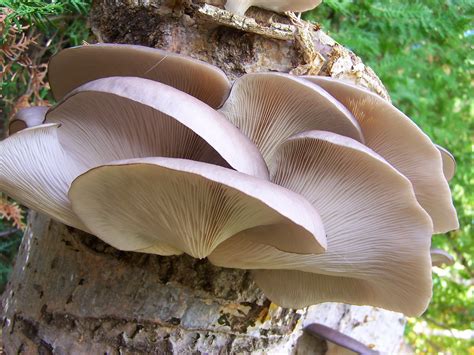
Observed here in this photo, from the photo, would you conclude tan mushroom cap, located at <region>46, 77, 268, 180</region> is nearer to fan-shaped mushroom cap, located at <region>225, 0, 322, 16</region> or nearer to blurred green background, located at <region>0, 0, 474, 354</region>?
fan-shaped mushroom cap, located at <region>225, 0, 322, 16</region>

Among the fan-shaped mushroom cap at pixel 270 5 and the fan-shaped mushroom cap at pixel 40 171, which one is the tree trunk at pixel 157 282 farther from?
the fan-shaped mushroom cap at pixel 40 171

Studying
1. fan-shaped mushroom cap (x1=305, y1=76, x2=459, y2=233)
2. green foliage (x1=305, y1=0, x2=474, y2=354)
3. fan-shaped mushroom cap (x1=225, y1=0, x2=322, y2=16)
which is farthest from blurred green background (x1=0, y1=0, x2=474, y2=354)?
fan-shaped mushroom cap (x1=305, y1=76, x2=459, y2=233)

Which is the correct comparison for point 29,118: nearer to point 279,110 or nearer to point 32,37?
point 279,110

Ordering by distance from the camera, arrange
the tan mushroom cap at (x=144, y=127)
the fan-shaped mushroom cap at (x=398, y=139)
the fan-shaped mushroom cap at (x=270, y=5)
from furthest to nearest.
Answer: the fan-shaped mushroom cap at (x=270, y=5), the fan-shaped mushroom cap at (x=398, y=139), the tan mushroom cap at (x=144, y=127)

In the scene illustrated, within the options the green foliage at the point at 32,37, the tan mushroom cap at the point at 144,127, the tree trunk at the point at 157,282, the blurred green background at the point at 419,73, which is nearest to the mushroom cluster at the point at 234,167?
the tan mushroom cap at the point at 144,127

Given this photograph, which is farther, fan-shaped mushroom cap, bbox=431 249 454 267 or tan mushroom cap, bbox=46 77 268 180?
fan-shaped mushroom cap, bbox=431 249 454 267

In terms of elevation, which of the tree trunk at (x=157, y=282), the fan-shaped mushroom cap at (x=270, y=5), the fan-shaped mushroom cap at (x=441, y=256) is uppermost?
the fan-shaped mushroom cap at (x=270, y=5)

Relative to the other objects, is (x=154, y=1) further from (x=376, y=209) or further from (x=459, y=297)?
(x=459, y=297)
